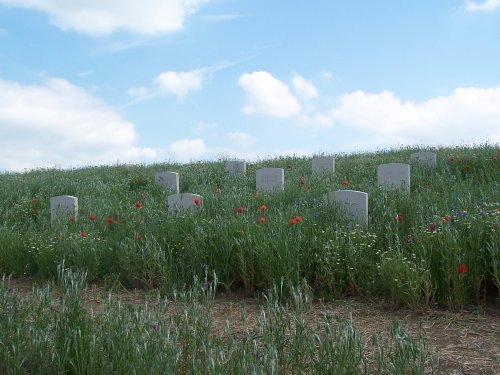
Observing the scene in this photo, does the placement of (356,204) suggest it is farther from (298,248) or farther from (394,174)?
(394,174)

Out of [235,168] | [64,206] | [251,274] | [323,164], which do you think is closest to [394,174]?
[323,164]

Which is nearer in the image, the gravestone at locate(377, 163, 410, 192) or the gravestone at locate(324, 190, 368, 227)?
the gravestone at locate(324, 190, 368, 227)

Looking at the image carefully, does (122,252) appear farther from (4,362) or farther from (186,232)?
(4,362)

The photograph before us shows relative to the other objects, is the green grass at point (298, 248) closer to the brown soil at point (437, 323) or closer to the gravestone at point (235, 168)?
the brown soil at point (437, 323)

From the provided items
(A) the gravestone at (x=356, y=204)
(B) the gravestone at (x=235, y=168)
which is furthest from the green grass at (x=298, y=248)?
(B) the gravestone at (x=235, y=168)

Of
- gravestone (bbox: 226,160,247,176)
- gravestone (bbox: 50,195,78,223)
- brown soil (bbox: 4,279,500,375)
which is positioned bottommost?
brown soil (bbox: 4,279,500,375)

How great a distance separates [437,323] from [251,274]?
1.95 m

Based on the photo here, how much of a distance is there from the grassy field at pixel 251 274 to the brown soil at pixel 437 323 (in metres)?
0.15

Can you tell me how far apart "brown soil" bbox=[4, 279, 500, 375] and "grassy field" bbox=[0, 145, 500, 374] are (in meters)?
0.15

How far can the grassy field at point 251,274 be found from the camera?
3061mm

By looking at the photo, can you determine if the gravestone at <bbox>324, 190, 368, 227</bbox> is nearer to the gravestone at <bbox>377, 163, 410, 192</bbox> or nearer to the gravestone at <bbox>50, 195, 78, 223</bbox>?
the gravestone at <bbox>377, 163, 410, 192</bbox>

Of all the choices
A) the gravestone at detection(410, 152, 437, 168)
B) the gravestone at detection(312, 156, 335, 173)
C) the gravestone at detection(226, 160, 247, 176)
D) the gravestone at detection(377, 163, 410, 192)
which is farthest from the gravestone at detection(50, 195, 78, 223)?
the gravestone at detection(410, 152, 437, 168)

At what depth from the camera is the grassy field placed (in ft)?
10.0

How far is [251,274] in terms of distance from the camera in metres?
5.80
